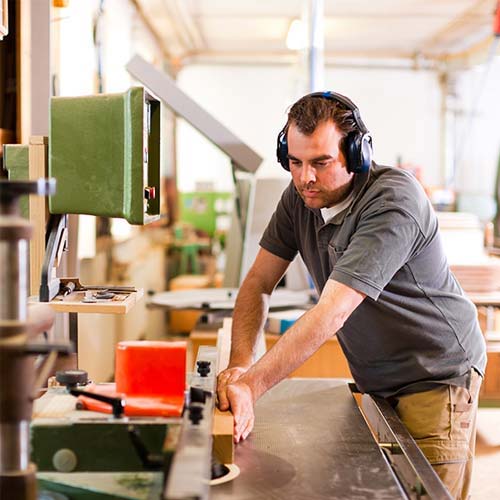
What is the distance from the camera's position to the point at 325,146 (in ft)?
4.89

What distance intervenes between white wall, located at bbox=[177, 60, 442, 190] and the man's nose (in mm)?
6380

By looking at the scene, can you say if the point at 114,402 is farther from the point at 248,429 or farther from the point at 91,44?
the point at 91,44

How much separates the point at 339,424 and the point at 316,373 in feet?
4.92

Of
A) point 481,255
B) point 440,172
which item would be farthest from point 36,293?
point 440,172

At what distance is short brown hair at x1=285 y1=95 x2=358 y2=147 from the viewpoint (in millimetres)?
1486

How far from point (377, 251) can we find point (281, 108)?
6836mm

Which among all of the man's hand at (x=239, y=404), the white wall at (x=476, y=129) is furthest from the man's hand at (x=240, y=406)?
the white wall at (x=476, y=129)

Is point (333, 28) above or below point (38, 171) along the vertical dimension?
above

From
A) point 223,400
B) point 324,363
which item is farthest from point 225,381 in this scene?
point 324,363

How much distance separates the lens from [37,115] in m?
2.05

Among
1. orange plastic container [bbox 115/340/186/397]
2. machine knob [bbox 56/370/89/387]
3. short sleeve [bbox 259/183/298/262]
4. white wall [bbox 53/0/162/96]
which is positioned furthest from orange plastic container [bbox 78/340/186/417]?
white wall [bbox 53/0/162/96]

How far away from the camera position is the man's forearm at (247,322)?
1.63 m

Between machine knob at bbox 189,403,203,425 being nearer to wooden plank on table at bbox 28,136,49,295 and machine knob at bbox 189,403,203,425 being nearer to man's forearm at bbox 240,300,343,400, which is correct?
man's forearm at bbox 240,300,343,400

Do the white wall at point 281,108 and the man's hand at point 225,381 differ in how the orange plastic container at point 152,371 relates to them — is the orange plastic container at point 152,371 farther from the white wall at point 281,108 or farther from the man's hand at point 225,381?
the white wall at point 281,108
